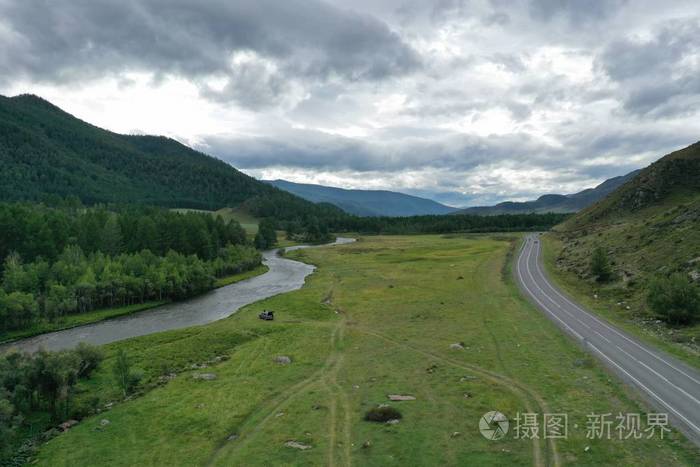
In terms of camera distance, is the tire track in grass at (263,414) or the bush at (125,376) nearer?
the tire track in grass at (263,414)

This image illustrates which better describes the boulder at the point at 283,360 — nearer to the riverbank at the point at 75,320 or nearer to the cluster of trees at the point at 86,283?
the riverbank at the point at 75,320

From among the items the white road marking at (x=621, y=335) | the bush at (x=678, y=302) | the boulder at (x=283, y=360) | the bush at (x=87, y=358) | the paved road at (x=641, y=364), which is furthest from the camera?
the bush at (x=678, y=302)

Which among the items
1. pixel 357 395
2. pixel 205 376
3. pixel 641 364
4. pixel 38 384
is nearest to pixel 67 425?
pixel 38 384

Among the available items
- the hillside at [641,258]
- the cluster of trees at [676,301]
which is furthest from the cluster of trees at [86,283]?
the cluster of trees at [676,301]

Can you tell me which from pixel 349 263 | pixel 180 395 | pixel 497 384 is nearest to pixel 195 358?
pixel 180 395

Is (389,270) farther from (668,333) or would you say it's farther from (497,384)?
(497,384)

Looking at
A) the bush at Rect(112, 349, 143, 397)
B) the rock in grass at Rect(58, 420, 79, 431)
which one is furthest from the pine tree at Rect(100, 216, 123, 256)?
the rock in grass at Rect(58, 420, 79, 431)
